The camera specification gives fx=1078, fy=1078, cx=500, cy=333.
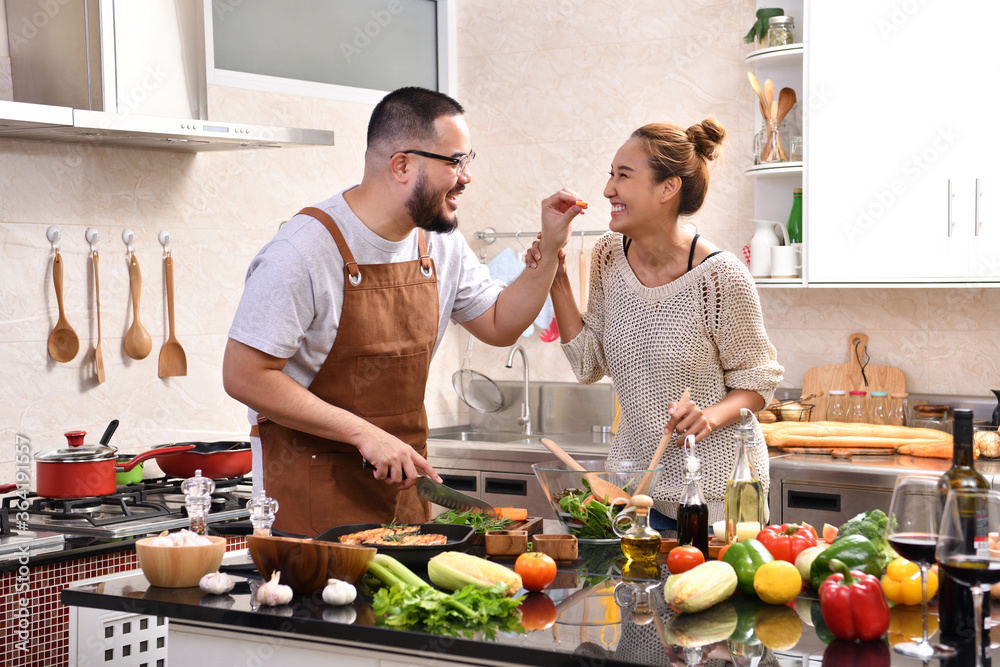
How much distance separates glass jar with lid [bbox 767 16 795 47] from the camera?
371cm

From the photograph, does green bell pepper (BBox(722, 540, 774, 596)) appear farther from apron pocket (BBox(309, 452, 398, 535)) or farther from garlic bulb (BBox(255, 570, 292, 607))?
apron pocket (BBox(309, 452, 398, 535))

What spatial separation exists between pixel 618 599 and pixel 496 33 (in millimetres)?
3391

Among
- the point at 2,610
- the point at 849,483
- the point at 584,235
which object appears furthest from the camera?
the point at 584,235

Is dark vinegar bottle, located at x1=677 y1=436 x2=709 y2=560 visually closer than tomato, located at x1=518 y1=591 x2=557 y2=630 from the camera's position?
No

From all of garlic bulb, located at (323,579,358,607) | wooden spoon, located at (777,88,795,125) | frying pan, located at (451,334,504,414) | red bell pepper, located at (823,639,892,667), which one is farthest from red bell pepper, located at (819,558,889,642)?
frying pan, located at (451,334,504,414)

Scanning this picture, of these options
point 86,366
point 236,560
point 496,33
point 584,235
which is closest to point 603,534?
point 236,560

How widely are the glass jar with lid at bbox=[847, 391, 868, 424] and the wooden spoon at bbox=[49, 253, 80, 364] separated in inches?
99.9

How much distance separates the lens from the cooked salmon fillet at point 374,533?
183 cm

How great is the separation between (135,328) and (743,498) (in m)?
2.17

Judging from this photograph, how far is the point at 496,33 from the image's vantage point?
15.0 feet

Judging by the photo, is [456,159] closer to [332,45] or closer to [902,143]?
[902,143]

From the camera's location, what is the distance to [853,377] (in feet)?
12.6

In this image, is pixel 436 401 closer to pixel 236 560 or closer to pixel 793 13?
pixel 793 13

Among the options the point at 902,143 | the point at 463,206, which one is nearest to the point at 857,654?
the point at 902,143
